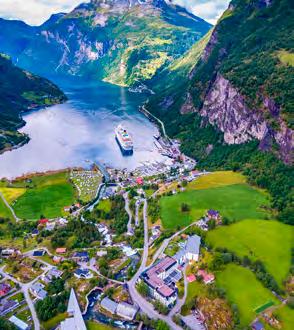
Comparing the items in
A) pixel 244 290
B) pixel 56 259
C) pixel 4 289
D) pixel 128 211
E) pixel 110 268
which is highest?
pixel 244 290

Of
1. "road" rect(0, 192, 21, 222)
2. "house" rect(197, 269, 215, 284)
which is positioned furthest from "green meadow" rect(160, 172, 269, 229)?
"road" rect(0, 192, 21, 222)

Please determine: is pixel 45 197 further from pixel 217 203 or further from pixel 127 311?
pixel 127 311

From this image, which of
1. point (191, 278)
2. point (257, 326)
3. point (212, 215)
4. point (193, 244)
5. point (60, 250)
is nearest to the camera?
point (257, 326)

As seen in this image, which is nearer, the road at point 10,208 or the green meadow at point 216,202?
the green meadow at point 216,202

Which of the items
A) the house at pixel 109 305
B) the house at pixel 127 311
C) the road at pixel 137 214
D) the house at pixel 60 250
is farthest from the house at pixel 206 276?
the house at pixel 60 250

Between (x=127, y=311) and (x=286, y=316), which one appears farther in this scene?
(x=127, y=311)

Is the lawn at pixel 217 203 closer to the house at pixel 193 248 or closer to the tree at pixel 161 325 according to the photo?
the house at pixel 193 248

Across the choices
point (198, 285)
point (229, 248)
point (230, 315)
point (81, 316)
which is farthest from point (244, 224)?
point (81, 316)

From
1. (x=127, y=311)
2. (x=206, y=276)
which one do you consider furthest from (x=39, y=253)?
(x=206, y=276)
